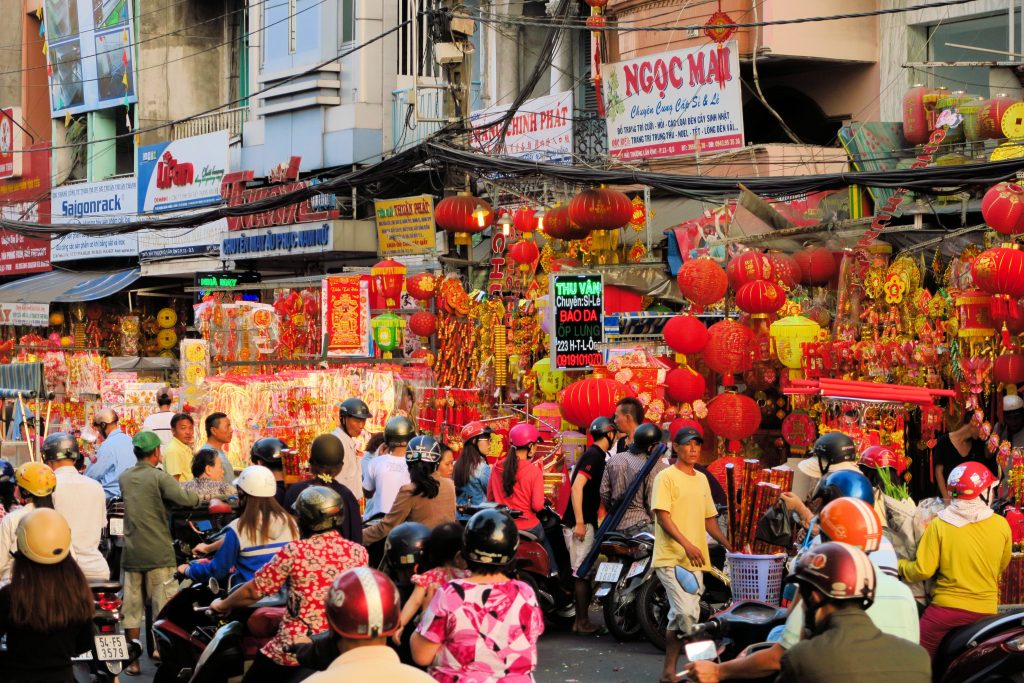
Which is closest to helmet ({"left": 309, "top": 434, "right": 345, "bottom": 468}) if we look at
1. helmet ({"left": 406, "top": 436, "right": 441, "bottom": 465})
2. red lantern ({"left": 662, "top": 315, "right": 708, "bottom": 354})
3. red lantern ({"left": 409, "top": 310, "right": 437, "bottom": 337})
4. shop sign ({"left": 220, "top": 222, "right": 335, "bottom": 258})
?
helmet ({"left": 406, "top": 436, "right": 441, "bottom": 465})

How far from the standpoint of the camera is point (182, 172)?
30.2m

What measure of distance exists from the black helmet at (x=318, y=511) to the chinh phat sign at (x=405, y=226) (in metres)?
17.6

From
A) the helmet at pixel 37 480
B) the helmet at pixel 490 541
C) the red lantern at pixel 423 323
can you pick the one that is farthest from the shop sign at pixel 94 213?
the helmet at pixel 490 541

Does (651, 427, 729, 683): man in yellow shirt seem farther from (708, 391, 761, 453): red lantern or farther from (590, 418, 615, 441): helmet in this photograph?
(708, 391, 761, 453): red lantern

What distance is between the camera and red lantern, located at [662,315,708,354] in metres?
15.6

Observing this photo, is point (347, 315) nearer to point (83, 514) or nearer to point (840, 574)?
point (83, 514)

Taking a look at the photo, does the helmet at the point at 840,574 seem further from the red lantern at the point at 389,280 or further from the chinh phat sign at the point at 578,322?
the red lantern at the point at 389,280

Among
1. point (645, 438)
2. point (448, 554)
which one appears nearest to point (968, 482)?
point (448, 554)

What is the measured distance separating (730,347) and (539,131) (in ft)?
28.0

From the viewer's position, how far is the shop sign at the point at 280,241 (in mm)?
25750

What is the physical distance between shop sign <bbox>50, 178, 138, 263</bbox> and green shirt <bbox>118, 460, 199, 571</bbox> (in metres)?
22.1

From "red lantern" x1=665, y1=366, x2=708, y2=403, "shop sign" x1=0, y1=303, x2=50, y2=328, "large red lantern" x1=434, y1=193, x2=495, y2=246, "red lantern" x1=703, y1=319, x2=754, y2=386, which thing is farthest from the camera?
"shop sign" x1=0, y1=303, x2=50, y2=328

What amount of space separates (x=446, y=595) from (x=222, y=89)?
29.2m

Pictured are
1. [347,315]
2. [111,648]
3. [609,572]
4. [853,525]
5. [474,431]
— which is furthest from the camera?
[347,315]
